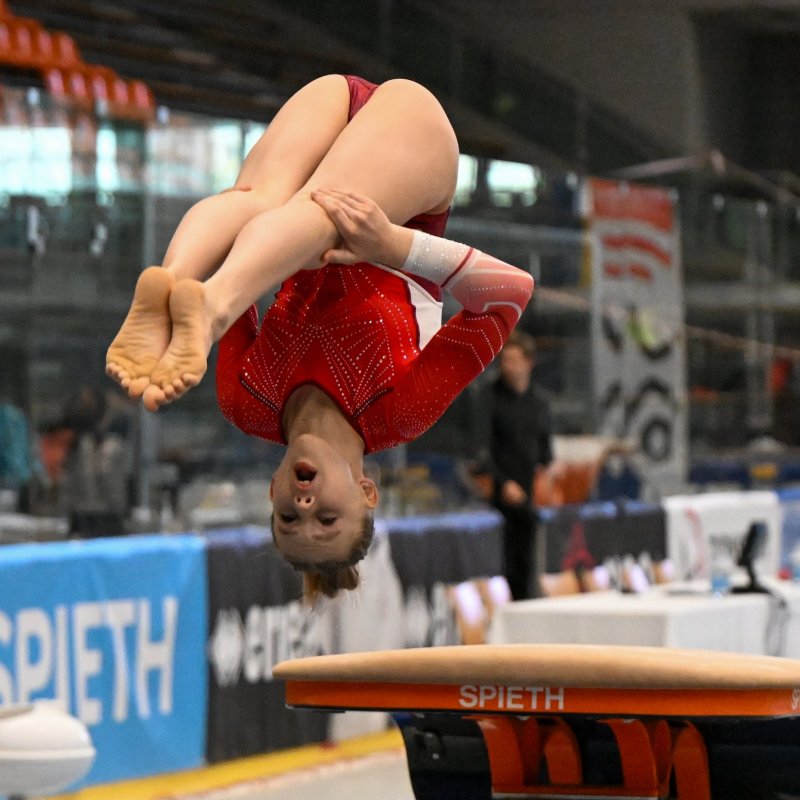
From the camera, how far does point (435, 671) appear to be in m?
3.82

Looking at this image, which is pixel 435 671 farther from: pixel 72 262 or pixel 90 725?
pixel 72 262

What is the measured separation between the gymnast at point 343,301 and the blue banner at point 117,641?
213cm

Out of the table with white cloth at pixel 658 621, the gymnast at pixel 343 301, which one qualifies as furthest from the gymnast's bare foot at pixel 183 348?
the table with white cloth at pixel 658 621

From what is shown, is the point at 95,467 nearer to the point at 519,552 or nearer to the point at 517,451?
the point at 517,451

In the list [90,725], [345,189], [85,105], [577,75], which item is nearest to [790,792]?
[345,189]

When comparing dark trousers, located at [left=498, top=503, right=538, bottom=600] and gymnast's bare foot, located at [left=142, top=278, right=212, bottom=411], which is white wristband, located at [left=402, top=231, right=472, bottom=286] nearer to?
gymnast's bare foot, located at [left=142, top=278, right=212, bottom=411]

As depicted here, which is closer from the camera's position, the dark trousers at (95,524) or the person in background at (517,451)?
the dark trousers at (95,524)

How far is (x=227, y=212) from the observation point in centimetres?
329

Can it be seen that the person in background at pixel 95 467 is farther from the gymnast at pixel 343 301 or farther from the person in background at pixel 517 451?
the gymnast at pixel 343 301

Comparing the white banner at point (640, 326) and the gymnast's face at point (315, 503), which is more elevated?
the white banner at point (640, 326)

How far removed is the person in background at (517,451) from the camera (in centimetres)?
774

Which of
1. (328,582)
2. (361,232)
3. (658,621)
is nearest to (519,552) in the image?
(658,621)

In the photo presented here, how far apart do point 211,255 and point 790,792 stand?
Answer: 7.13 ft

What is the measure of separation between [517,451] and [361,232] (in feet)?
15.1
